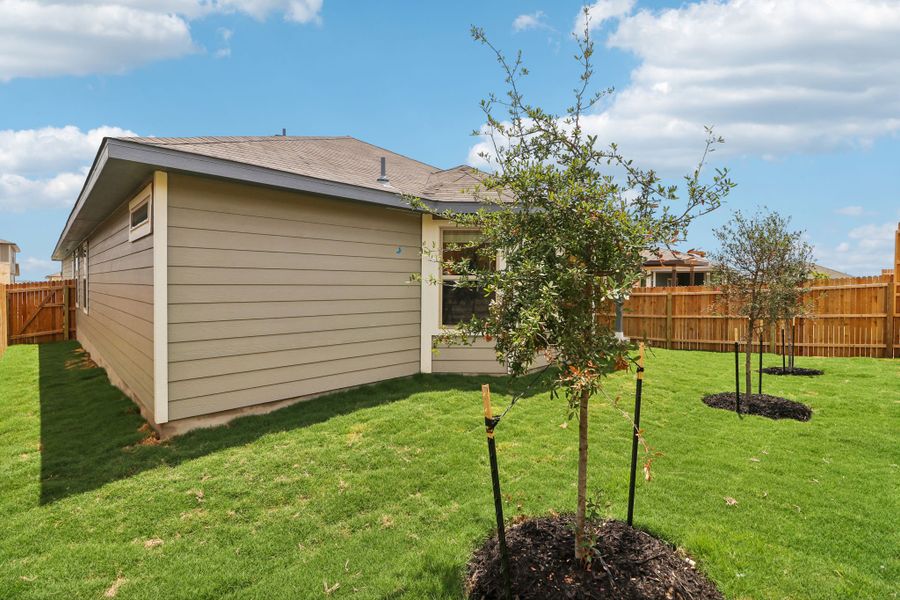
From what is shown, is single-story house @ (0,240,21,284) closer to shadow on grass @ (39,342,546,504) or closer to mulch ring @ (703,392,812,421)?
shadow on grass @ (39,342,546,504)

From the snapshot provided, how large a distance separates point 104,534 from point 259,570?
4.57 ft

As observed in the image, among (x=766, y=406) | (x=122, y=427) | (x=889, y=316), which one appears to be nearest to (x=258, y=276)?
(x=122, y=427)

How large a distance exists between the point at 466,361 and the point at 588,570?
5131 millimetres

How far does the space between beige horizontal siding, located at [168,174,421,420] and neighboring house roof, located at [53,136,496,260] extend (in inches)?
14.8

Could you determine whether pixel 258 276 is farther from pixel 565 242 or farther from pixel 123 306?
pixel 565 242

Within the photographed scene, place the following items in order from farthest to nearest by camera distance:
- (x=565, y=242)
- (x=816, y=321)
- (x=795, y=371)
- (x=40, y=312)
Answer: (x=40, y=312) < (x=816, y=321) < (x=795, y=371) < (x=565, y=242)

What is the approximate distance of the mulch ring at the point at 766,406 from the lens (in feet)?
21.1

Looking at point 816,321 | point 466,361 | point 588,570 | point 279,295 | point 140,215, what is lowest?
point 588,570

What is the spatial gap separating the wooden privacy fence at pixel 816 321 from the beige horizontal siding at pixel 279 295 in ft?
20.0

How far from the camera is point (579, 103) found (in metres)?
2.85

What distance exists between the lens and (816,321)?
1191cm

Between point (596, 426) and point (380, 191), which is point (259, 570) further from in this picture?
point (380, 191)

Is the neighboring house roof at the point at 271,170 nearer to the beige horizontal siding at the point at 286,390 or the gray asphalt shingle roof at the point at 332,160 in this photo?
the gray asphalt shingle roof at the point at 332,160

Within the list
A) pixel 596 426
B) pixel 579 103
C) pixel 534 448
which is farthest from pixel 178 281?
pixel 596 426
